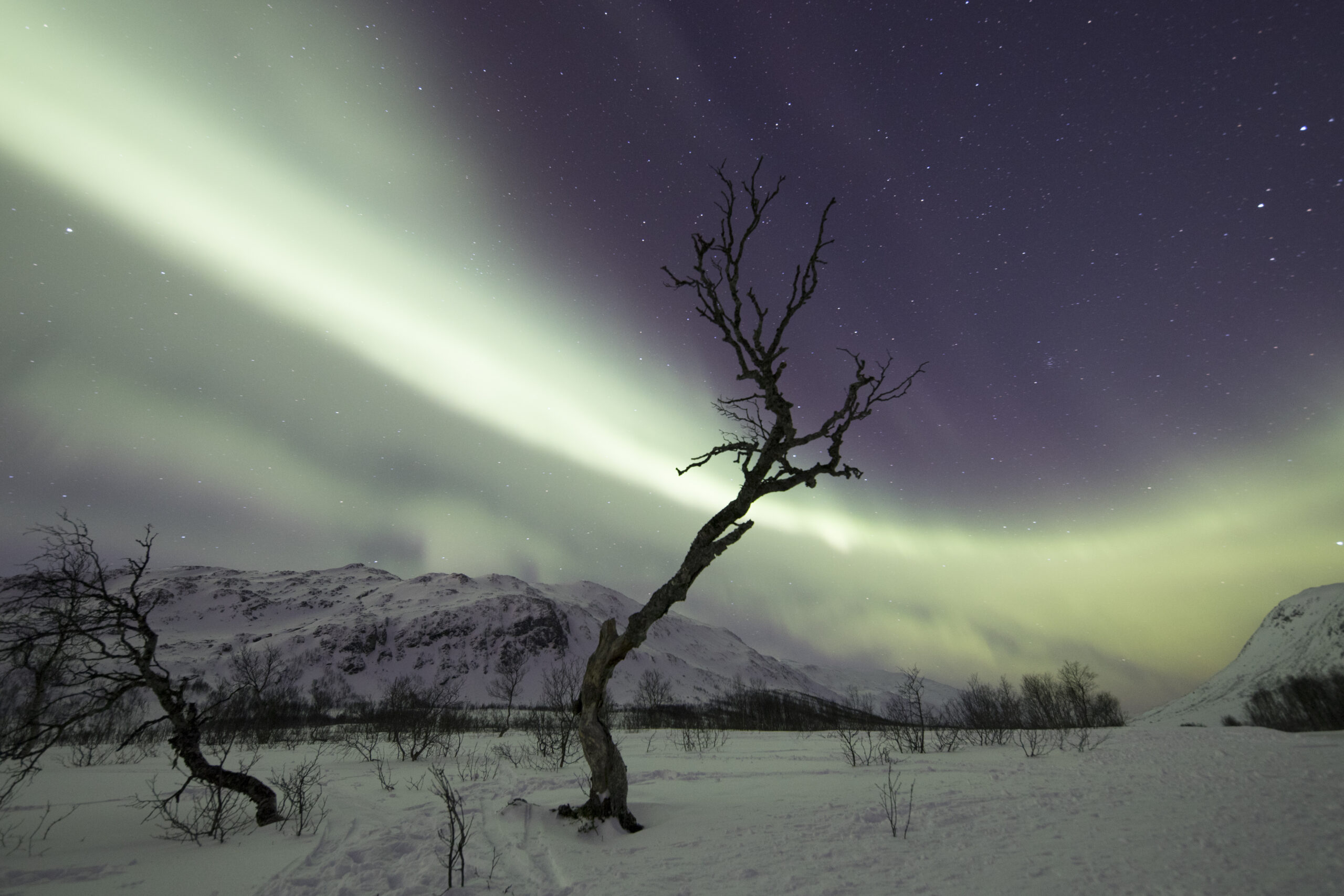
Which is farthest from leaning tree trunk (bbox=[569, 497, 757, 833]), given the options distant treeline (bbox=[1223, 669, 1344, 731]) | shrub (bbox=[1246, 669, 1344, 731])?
distant treeline (bbox=[1223, 669, 1344, 731])

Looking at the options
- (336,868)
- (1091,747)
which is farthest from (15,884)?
(1091,747)

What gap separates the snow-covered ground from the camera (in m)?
5.42

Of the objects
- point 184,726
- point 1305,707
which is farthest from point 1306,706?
point 184,726

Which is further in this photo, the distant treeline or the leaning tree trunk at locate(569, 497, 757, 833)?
the distant treeline

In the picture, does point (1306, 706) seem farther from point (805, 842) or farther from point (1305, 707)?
point (805, 842)

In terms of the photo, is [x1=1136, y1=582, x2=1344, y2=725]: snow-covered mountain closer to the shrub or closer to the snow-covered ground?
the shrub

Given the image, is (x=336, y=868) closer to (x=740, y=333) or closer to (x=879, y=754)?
(x=740, y=333)

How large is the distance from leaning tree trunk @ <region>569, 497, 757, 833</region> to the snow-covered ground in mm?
399

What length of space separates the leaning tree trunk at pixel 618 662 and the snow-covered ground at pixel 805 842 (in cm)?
40

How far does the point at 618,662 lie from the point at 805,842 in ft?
Result: 11.4

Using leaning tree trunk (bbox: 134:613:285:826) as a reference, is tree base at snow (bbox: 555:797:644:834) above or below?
below

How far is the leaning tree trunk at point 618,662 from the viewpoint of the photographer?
8.35 m

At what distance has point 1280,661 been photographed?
184000 mm

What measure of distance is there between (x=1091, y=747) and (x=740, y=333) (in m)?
21.8
